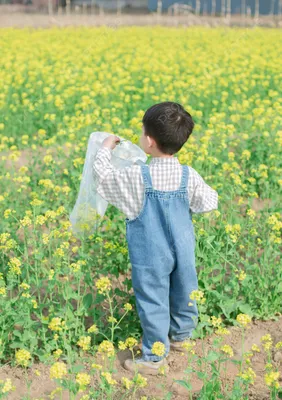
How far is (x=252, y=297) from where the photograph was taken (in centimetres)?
431

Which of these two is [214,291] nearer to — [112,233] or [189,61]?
[112,233]

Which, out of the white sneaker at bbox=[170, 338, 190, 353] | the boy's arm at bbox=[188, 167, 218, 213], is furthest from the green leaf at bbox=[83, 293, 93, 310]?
the boy's arm at bbox=[188, 167, 218, 213]

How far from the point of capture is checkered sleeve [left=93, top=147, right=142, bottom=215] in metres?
3.46

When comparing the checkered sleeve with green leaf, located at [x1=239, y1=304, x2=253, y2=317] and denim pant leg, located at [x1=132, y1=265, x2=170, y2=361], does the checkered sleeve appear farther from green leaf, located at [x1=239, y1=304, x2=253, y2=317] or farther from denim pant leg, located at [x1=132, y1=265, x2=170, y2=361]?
green leaf, located at [x1=239, y1=304, x2=253, y2=317]

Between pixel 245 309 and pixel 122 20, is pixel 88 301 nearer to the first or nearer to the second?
pixel 245 309

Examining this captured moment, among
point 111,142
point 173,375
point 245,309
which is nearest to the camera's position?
point 111,142

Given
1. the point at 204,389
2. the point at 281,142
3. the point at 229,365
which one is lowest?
the point at 229,365

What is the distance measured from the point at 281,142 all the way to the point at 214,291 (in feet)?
6.49

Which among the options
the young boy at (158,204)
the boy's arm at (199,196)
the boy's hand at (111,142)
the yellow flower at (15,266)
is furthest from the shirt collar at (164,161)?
the yellow flower at (15,266)

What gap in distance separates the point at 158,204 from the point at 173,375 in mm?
965

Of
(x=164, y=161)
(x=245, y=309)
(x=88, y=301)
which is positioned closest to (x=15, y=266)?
(x=88, y=301)

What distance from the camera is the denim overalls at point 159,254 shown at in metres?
3.47

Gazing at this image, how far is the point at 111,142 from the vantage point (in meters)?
3.60

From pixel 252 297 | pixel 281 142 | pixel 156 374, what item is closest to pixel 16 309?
pixel 156 374
